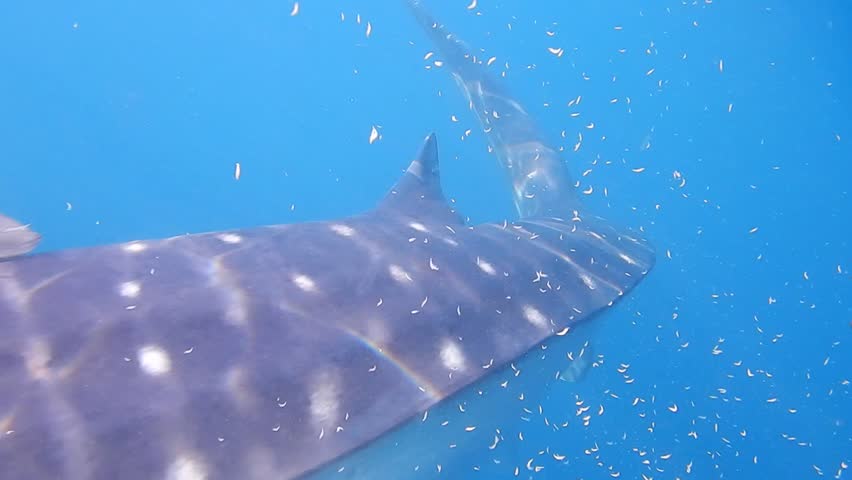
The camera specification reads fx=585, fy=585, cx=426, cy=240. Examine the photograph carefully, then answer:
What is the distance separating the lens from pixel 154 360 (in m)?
2.89

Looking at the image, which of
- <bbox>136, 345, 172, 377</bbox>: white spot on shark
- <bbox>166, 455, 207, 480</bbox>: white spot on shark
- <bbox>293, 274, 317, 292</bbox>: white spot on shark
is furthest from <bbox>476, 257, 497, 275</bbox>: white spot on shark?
<bbox>166, 455, 207, 480</bbox>: white spot on shark

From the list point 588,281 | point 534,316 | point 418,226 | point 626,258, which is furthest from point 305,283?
point 626,258

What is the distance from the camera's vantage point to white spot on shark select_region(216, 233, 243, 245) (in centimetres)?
414

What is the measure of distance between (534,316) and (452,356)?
850 millimetres

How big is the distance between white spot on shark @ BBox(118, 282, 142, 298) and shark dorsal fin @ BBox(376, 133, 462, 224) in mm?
2372

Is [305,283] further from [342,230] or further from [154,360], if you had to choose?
[154,360]

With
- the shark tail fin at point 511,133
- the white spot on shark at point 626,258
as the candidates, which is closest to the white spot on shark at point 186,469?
the white spot on shark at point 626,258

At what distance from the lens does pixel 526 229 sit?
5660 mm

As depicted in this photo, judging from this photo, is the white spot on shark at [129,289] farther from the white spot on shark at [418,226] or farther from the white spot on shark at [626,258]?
the white spot on shark at [626,258]

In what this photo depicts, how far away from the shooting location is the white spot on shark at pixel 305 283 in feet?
12.0

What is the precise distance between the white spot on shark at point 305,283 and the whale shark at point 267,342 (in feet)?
0.04

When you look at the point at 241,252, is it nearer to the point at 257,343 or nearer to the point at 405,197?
the point at 257,343

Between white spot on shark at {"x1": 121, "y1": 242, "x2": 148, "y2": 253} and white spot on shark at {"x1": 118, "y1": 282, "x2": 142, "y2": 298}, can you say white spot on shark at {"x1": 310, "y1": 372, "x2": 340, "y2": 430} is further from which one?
white spot on shark at {"x1": 121, "y1": 242, "x2": 148, "y2": 253}

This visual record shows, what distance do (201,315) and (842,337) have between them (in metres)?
24.1
